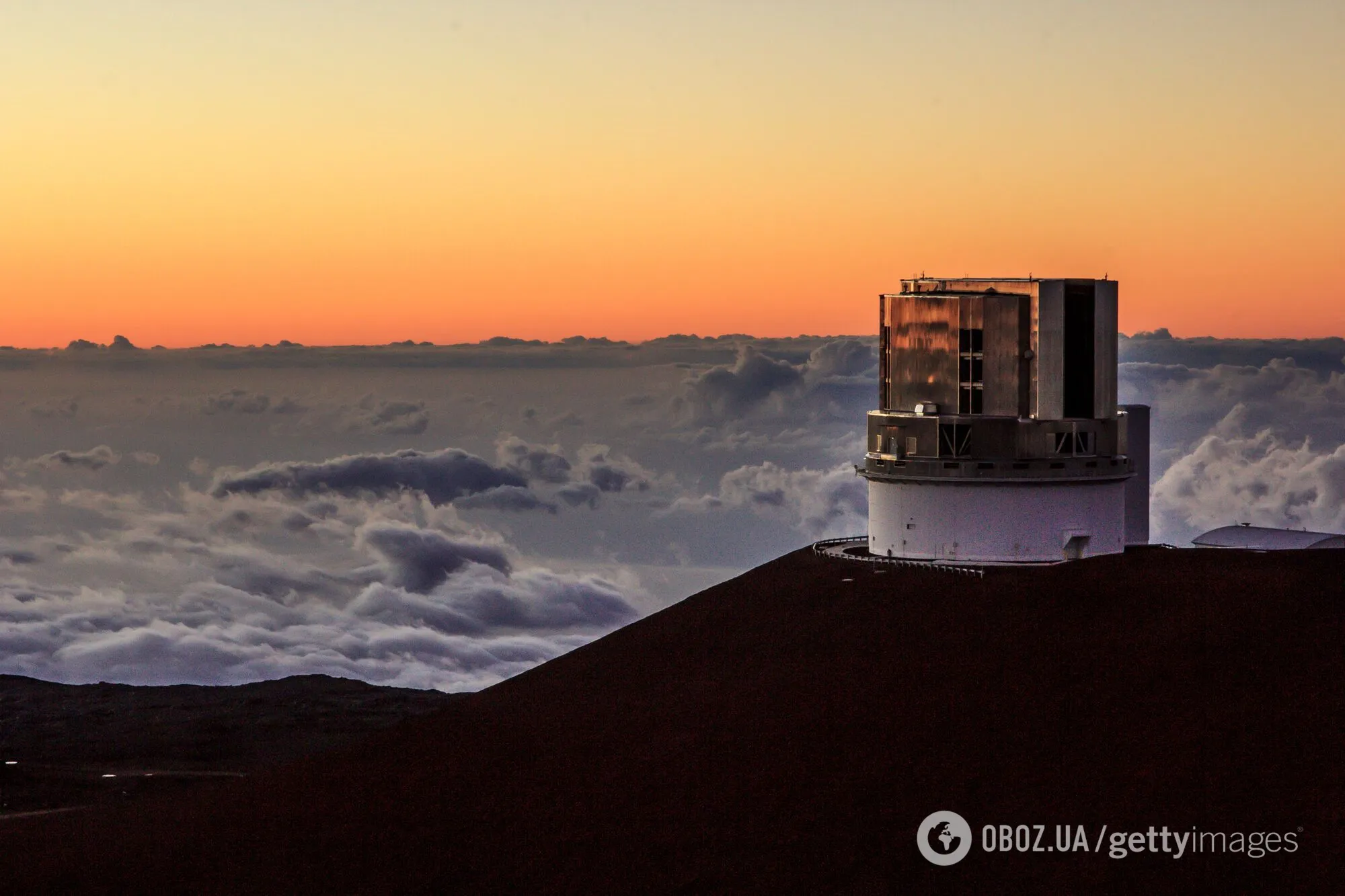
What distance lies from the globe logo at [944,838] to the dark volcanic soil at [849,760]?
0.60 ft

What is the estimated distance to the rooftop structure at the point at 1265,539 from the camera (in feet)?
138

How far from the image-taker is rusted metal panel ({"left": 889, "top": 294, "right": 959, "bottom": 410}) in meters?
37.9

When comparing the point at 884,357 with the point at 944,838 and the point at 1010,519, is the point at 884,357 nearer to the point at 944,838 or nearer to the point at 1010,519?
the point at 1010,519

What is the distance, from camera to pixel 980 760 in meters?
30.3

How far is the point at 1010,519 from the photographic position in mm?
38312

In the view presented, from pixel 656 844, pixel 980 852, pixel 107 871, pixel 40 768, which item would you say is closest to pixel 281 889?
pixel 107 871

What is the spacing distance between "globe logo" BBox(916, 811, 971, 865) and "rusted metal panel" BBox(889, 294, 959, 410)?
38.4ft

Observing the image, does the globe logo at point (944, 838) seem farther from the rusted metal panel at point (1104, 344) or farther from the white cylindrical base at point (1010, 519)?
the rusted metal panel at point (1104, 344)

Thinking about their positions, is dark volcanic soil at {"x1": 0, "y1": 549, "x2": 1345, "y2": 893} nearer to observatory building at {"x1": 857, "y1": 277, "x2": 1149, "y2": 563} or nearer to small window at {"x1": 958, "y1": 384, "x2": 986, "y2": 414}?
observatory building at {"x1": 857, "y1": 277, "x2": 1149, "y2": 563}
